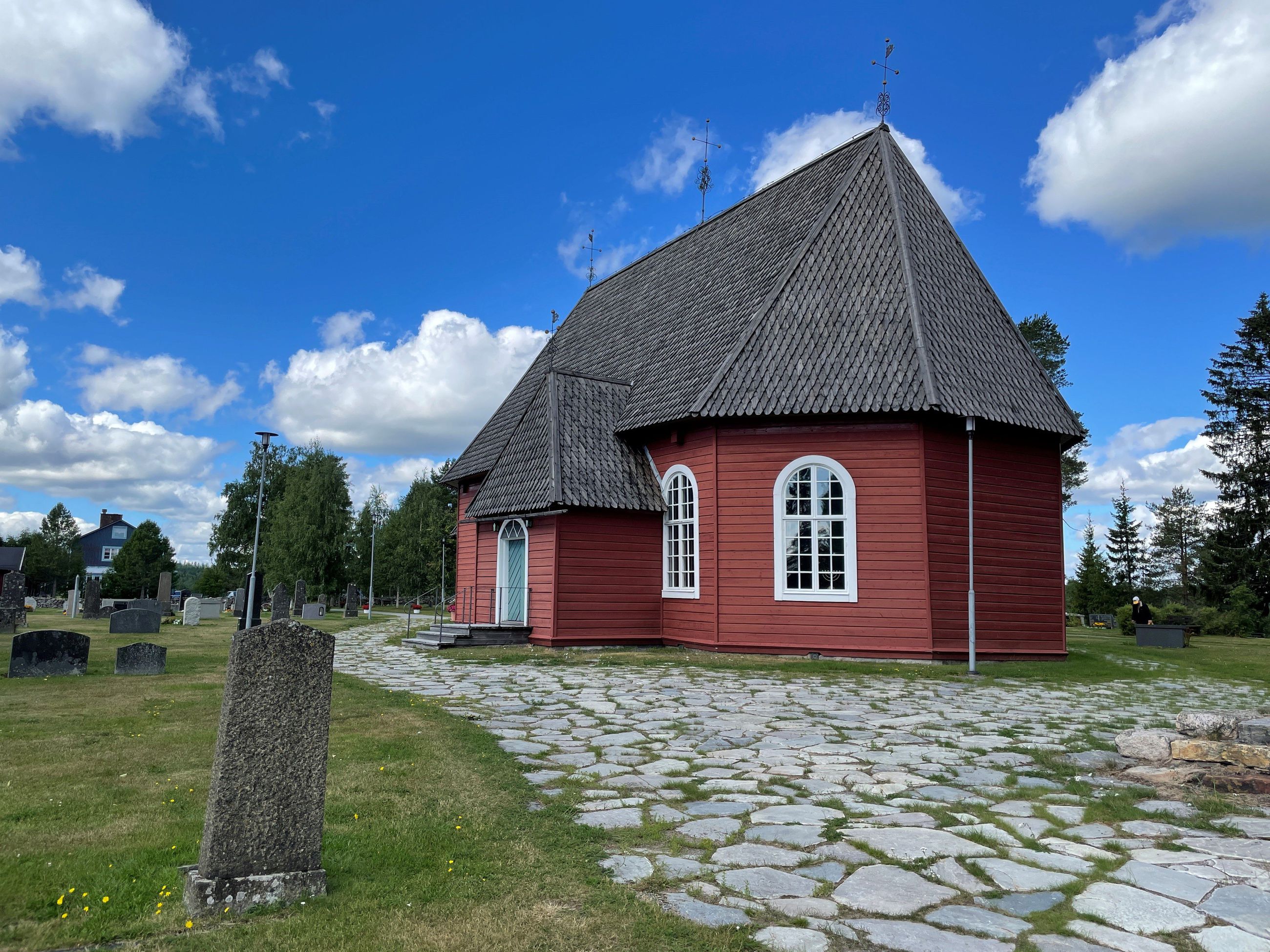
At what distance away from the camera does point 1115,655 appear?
59.4ft

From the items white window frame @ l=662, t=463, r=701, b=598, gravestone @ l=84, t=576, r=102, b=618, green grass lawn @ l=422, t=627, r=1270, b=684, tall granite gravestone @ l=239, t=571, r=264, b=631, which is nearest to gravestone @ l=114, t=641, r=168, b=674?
tall granite gravestone @ l=239, t=571, r=264, b=631

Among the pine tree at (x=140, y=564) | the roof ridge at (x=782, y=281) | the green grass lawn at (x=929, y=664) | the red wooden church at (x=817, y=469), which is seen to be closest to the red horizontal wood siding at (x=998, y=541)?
the red wooden church at (x=817, y=469)

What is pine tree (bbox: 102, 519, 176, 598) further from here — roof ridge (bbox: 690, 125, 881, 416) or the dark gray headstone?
roof ridge (bbox: 690, 125, 881, 416)

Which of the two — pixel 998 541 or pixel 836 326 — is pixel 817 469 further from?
pixel 998 541

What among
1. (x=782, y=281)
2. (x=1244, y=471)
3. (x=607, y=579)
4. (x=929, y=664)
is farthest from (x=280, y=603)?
(x=1244, y=471)

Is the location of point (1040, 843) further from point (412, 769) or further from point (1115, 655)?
point (1115, 655)

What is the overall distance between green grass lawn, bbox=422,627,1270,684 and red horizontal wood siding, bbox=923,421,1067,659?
59 cm

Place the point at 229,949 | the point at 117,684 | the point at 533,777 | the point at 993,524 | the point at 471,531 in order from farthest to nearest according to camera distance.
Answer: the point at 471,531, the point at 993,524, the point at 117,684, the point at 533,777, the point at 229,949

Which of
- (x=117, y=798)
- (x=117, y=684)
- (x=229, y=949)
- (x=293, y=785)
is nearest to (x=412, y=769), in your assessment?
(x=117, y=798)

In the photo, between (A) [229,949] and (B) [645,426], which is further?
(B) [645,426]

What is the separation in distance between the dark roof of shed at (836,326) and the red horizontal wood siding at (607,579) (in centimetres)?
82

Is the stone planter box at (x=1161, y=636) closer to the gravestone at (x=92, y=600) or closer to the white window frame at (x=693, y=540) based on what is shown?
the white window frame at (x=693, y=540)

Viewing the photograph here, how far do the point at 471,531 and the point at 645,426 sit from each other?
22.6ft

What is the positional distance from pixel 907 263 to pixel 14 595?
22700 mm
